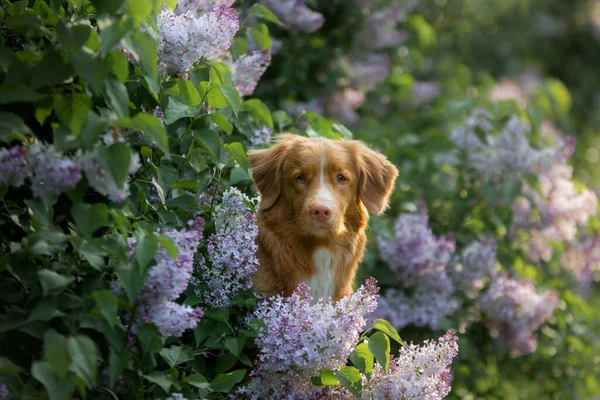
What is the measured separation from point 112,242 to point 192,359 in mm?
627

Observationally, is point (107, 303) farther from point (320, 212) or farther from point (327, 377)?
point (320, 212)

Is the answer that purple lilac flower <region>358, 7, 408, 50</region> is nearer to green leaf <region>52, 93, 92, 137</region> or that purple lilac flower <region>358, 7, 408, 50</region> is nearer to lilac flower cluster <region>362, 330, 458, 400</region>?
lilac flower cluster <region>362, 330, 458, 400</region>

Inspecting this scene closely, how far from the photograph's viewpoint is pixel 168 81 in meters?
3.46

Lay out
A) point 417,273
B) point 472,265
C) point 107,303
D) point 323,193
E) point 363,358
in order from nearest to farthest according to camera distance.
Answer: point 107,303, point 363,358, point 323,193, point 417,273, point 472,265

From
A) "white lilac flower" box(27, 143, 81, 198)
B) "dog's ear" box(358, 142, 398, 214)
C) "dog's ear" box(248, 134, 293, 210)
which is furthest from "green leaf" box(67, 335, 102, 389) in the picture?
"dog's ear" box(358, 142, 398, 214)

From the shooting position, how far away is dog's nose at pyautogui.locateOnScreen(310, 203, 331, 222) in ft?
11.3

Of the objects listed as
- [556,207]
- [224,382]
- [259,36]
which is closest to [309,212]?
[224,382]

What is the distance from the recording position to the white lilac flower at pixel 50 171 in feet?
8.52

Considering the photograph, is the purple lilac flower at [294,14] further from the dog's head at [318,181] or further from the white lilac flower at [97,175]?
the white lilac flower at [97,175]

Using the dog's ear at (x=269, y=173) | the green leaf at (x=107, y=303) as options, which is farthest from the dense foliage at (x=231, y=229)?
the dog's ear at (x=269, y=173)

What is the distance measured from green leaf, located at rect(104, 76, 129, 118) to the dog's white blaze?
Answer: 1.13 meters

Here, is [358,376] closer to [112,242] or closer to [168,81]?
[112,242]

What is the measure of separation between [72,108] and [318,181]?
4.36ft

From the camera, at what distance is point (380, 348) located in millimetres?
3086
